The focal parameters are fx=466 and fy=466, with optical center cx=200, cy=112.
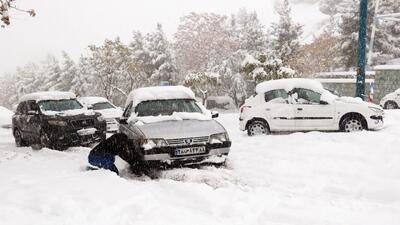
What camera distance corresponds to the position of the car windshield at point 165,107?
9992mm

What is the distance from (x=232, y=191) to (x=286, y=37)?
4476 centimetres

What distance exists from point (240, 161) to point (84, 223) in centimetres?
Result: 500

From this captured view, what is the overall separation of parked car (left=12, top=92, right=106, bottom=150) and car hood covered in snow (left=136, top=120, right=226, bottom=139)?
4995mm

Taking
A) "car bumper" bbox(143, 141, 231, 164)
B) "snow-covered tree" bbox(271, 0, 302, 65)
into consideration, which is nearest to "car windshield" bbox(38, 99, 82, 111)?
"car bumper" bbox(143, 141, 231, 164)

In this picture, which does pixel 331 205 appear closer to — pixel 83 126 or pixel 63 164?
pixel 63 164

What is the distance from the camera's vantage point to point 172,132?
880cm

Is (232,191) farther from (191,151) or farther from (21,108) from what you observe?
(21,108)

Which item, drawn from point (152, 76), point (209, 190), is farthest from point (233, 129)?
point (152, 76)

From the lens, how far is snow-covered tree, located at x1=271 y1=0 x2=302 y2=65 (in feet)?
161

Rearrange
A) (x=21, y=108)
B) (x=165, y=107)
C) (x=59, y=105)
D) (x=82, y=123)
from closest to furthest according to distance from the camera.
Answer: (x=165, y=107), (x=82, y=123), (x=59, y=105), (x=21, y=108)

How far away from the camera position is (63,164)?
10.2 meters

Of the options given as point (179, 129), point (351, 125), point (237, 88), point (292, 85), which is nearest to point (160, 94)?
point (179, 129)

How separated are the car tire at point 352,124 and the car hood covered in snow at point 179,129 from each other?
5327 mm

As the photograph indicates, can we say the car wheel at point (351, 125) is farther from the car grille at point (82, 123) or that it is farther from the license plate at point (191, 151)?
the car grille at point (82, 123)
